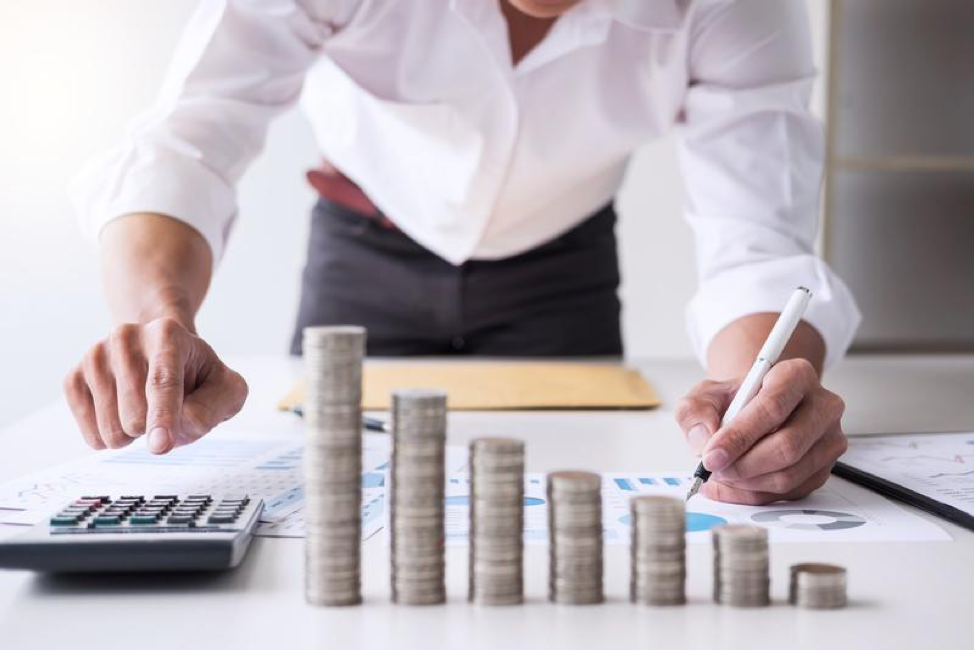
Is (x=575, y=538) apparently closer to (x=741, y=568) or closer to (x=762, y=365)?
(x=741, y=568)

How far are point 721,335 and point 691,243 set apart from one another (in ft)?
7.61

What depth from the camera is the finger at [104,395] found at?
2.70 feet

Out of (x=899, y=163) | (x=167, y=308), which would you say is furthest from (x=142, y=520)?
(x=899, y=163)

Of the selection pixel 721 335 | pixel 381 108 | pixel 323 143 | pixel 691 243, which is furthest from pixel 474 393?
pixel 691 243

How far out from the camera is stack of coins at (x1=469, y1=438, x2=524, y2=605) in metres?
0.56

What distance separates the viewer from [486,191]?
4.73 feet

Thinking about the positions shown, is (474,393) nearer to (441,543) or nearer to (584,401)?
(584,401)

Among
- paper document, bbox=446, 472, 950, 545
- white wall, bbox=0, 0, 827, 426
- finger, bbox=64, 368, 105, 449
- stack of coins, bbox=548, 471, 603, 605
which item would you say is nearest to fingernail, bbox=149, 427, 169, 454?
finger, bbox=64, 368, 105, 449

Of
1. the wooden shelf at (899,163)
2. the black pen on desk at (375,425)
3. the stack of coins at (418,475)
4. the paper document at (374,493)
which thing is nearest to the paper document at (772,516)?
the paper document at (374,493)

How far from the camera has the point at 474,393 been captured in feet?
4.06

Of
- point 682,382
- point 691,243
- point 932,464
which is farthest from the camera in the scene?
point 691,243

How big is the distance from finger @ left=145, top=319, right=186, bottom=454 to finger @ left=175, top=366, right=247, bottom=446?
0.02m

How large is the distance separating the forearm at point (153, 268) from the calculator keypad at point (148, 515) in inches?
11.4

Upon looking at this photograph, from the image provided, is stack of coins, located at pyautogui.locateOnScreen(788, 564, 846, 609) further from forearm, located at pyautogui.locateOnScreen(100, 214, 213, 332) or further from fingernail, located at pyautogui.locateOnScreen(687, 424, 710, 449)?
forearm, located at pyautogui.locateOnScreen(100, 214, 213, 332)
